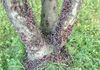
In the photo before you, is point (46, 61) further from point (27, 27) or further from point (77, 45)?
point (77, 45)

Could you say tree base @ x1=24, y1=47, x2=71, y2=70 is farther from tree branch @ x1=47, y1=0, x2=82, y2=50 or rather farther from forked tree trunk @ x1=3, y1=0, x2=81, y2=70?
tree branch @ x1=47, y1=0, x2=82, y2=50

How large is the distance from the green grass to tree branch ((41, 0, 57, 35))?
0.37 m

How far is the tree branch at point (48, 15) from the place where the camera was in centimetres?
389

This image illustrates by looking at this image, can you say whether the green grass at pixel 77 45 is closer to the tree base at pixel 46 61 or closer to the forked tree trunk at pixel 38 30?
the tree base at pixel 46 61

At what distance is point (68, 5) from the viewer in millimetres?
3459

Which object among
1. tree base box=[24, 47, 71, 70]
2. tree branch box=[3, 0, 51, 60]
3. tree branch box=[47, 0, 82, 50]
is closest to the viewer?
tree branch box=[3, 0, 51, 60]

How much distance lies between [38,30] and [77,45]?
0.99m

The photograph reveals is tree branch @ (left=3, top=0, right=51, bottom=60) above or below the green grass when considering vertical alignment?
above

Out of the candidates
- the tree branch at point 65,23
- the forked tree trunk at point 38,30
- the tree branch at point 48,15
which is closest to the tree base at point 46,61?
the forked tree trunk at point 38,30

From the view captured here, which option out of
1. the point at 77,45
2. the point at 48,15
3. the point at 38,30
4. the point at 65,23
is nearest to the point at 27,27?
the point at 38,30

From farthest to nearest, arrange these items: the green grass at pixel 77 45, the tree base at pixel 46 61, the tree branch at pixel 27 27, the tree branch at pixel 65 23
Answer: the green grass at pixel 77 45 → the tree base at pixel 46 61 → the tree branch at pixel 65 23 → the tree branch at pixel 27 27

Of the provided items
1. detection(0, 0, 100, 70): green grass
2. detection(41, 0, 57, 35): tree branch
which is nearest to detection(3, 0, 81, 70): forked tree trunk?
detection(41, 0, 57, 35): tree branch

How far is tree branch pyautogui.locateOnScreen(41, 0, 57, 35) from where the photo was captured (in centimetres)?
389

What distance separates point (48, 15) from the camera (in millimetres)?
3965
